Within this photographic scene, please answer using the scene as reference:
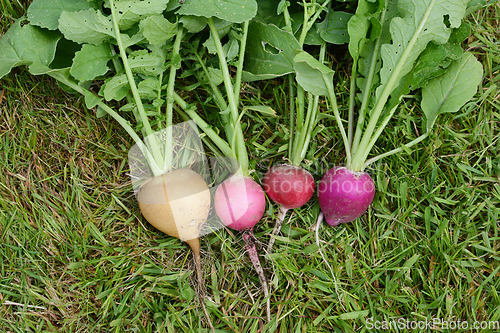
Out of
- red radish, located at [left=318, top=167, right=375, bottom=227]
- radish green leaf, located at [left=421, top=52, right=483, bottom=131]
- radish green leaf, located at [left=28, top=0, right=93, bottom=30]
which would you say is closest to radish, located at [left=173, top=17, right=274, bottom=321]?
red radish, located at [left=318, top=167, right=375, bottom=227]

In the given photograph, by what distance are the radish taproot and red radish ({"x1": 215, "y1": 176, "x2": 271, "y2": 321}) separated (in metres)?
0.09

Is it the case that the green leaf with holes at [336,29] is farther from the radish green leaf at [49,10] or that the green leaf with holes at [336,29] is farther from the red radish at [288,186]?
the radish green leaf at [49,10]

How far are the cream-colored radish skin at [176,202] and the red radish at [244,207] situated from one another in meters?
0.09

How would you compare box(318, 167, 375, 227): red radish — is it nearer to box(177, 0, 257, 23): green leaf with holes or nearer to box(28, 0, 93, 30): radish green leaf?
box(177, 0, 257, 23): green leaf with holes

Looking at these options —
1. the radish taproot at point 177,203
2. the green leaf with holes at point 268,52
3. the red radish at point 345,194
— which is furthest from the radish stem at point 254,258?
the green leaf with holes at point 268,52

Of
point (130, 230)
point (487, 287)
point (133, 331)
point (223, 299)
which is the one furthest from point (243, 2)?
point (487, 287)

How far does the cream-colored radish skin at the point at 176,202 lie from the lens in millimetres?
1463

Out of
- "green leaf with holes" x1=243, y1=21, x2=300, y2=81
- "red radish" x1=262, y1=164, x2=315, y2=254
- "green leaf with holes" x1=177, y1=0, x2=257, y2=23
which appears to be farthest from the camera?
"red radish" x1=262, y1=164, x2=315, y2=254

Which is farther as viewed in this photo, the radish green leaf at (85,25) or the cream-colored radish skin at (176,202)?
the cream-colored radish skin at (176,202)

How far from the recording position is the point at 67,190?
5.41ft

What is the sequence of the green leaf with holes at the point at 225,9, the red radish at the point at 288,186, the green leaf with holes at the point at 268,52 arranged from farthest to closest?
the red radish at the point at 288,186, the green leaf with holes at the point at 268,52, the green leaf with holes at the point at 225,9

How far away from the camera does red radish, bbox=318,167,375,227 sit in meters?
1.47

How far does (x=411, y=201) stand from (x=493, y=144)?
487 millimetres

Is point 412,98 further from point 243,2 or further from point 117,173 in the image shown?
point 117,173
